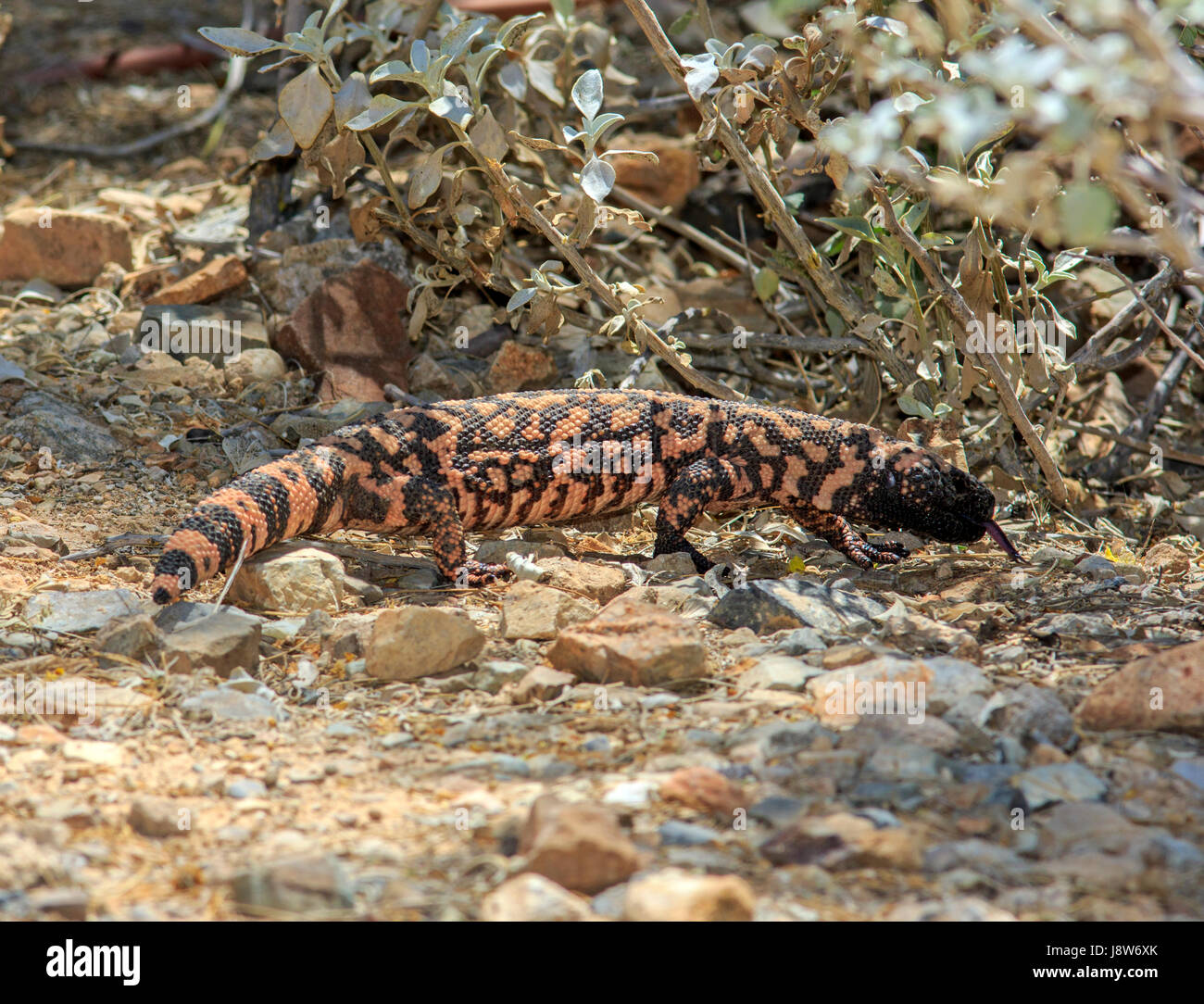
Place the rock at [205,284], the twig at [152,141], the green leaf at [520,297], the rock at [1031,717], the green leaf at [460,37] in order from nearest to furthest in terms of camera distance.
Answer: the rock at [1031,717] → the green leaf at [460,37] → the green leaf at [520,297] → the rock at [205,284] → the twig at [152,141]

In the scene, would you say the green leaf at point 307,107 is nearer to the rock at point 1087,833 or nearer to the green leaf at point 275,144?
the green leaf at point 275,144

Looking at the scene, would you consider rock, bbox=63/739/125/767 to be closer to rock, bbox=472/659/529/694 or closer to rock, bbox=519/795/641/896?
rock, bbox=472/659/529/694

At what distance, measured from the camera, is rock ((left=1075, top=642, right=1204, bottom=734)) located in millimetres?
2873

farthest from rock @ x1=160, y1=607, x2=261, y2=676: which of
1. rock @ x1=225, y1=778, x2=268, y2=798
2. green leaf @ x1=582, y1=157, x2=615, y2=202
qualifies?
green leaf @ x1=582, y1=157, x2=615, y2=202

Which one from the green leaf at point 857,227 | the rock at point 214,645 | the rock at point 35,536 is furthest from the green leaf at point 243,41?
the rock at point 214,645

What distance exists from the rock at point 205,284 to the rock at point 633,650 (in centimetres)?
344

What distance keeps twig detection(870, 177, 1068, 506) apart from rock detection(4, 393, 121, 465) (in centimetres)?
350

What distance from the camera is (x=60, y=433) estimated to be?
4.96 metres

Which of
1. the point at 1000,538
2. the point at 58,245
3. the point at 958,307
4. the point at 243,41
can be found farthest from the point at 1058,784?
the point at 58,245

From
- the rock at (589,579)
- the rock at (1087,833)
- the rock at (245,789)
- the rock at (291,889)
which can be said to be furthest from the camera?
the rock at (589,579)

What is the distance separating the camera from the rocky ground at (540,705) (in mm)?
2330

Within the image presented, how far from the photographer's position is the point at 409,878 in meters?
2.34
